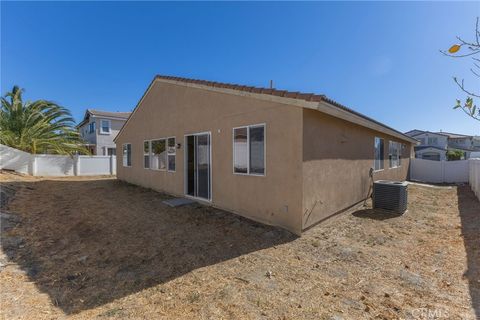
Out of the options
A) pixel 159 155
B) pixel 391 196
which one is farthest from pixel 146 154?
pixel 391 196

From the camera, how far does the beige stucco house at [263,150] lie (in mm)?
5664

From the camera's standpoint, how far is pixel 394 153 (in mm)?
13570

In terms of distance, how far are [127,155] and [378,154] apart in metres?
13.2

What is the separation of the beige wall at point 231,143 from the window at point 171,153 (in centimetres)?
29

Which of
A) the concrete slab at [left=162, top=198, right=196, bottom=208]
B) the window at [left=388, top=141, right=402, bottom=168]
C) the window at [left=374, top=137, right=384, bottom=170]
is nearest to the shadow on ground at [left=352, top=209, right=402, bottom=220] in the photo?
the window at [left=374, top=137, right=384, bottom=170]

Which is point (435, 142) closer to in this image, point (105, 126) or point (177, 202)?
point (177, 202)

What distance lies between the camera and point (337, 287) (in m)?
3.54

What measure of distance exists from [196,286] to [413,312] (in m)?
2.84

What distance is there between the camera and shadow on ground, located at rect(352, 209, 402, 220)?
7.30m

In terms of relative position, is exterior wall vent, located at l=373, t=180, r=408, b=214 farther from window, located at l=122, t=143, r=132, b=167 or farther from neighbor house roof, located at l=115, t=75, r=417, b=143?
window, located at l=122, t=143, r=132, b=167

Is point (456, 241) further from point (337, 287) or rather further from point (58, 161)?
point (58, 161)

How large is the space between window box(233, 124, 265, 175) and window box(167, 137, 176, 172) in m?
3.78

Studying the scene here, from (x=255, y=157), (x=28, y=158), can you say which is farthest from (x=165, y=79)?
(x=28, y=158)

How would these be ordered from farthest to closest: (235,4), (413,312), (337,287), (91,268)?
(235,4), (91,268), (337,287), (413,312)
